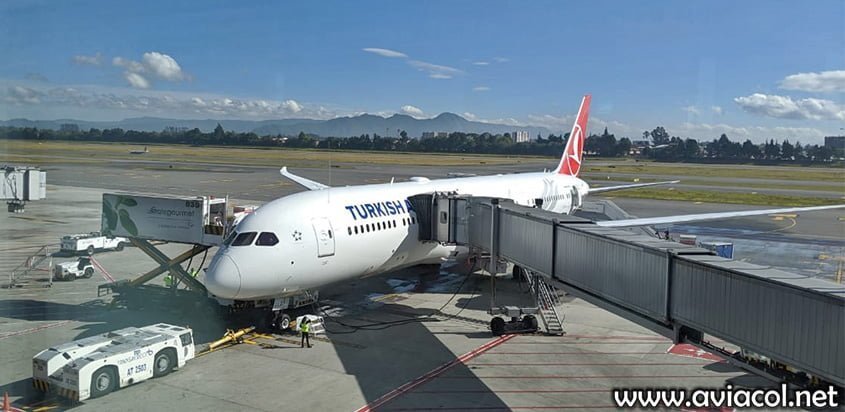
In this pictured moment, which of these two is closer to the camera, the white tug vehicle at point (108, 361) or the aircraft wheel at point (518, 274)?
the white tug vehicle at point (108, 361)

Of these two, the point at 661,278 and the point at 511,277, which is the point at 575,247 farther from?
the point at 511,277

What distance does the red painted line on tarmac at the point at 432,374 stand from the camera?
13209 mm

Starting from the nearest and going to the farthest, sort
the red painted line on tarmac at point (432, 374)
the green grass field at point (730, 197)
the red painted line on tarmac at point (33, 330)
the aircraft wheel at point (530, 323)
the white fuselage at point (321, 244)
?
the red painted line on tarmac at point (432, 374) → the white fuselage at point (321, 244) → the red painted line on tarmac at point (33, 330) → the aircraft wheel at point (530, 323) → the green grass field at point (730, 197)

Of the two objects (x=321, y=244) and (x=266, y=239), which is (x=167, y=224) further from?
(x=321, y=244)

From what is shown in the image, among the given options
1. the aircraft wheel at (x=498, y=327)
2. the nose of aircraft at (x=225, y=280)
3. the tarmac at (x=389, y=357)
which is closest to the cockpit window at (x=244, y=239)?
the nose of aircraft at (x=225, y=280)

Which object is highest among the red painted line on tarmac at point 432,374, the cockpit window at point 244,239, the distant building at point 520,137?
the distant building at point 520,137

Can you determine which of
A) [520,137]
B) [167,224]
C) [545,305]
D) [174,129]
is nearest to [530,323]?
[545,305]

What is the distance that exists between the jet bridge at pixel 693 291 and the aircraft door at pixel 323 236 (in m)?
4.91

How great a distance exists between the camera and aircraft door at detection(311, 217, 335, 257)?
18.1 metres

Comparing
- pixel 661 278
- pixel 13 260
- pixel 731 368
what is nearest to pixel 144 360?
pixel 661 278

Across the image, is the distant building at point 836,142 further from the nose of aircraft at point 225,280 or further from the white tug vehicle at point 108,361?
the white tug vehicle at point 108,361

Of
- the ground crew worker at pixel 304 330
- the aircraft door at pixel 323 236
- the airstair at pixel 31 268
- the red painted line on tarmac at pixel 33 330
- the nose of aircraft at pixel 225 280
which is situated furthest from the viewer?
the airstair at pixel 31 268

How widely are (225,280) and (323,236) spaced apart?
297 centimetres

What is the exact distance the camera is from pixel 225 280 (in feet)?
53.7
